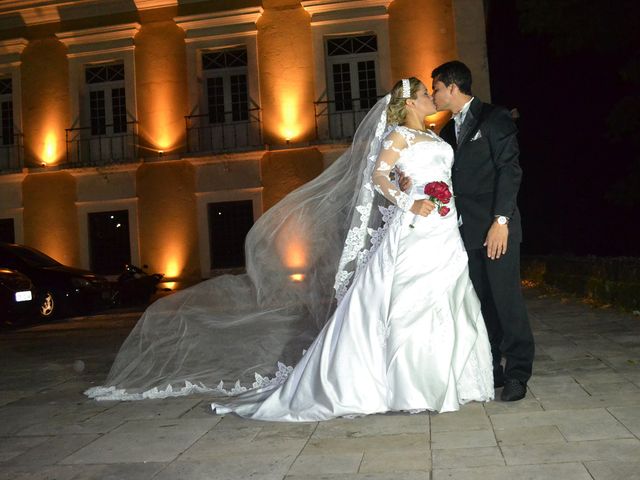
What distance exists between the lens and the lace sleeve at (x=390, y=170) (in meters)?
4.18

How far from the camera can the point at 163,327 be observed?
5.41m

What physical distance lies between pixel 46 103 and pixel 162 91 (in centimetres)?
328

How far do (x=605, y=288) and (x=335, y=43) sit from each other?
10.5m

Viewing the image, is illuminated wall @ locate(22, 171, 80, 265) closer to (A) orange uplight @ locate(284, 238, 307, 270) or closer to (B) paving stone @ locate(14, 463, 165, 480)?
(A) orange uplight @ locate(284, 238, 307, 270)

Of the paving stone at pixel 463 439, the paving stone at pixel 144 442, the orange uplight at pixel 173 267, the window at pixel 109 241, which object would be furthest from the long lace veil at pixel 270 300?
the window at pixel 109 241

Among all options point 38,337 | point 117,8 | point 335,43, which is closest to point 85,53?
point 117,8

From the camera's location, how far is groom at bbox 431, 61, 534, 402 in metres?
4.07

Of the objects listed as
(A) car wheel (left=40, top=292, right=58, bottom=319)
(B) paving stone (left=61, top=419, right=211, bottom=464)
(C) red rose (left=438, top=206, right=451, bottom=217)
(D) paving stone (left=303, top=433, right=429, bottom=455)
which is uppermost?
(C) red rose (left=438, top=206, right=451, bottom=217)

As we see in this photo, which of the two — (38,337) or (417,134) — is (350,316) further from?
(38,337)

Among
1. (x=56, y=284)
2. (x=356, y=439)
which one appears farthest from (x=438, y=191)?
(x=56, y=284)

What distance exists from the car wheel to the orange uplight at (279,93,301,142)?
7.02 m

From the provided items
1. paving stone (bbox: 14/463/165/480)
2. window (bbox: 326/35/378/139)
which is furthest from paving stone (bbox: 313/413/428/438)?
window (bbox: 326/35/378/139)

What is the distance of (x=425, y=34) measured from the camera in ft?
54.1

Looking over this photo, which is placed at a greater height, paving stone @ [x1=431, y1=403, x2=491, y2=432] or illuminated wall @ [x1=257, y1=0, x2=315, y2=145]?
illuminated wall @ [x1=257, y1=0, x2=315, y2=145]
